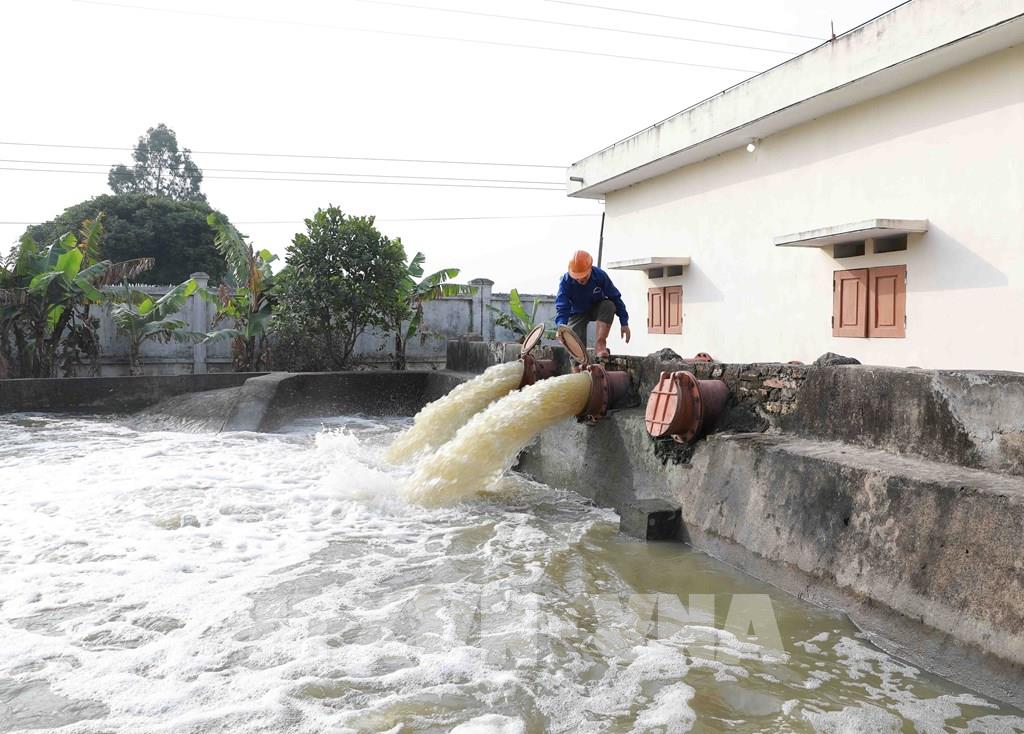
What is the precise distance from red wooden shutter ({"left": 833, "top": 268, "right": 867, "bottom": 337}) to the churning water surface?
4.30 m

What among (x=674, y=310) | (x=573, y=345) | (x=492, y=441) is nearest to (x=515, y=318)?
(x=674, y=310)

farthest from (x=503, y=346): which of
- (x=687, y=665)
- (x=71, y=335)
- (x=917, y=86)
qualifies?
(x=71, y=335)

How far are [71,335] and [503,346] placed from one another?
8216 millimetres

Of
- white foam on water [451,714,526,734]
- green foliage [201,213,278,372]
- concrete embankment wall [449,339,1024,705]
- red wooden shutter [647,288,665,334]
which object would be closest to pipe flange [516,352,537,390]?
concrete embankment wall [449,339,1024,705]

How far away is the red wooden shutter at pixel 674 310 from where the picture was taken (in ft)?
35.4

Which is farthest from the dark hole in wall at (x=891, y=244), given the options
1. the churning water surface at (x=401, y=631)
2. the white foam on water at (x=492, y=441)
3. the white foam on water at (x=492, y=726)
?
the white foam on water at (x=492, y=726)

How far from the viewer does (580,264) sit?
21.5ft

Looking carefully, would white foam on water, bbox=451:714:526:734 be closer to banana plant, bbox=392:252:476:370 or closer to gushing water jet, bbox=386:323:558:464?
gushing water jet, bbox=386:323:558:464

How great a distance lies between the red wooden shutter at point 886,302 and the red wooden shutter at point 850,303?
0.22ft

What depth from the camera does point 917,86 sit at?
7.25 meters

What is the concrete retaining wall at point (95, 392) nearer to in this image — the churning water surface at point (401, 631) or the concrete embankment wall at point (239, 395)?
the concrete embankment wall at point (239, 395)

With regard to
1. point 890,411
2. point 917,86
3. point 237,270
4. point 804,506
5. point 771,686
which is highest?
point 917,86

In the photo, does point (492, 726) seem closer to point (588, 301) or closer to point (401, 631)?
point (401, 631)

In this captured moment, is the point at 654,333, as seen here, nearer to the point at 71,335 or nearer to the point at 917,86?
the point at 917,86
